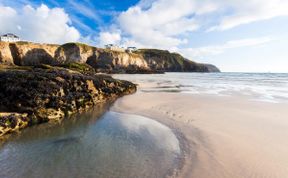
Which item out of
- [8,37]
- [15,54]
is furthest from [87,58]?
[8,37]

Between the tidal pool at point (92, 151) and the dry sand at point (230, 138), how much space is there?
0.81 metres

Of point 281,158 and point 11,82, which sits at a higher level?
point 11,82

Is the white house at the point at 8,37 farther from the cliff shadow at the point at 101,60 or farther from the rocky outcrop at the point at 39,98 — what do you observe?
the rocky outcrop at the point at 39,98

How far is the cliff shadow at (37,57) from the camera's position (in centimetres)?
7156

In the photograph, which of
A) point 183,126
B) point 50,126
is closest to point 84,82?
point 50,126

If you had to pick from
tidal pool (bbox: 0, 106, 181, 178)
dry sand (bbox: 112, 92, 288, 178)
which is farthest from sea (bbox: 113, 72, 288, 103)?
tidal pool (bbox: 0, 106, 181, 178)

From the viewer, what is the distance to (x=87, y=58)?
304 feet

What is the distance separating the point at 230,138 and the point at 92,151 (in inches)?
222

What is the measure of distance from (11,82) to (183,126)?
34.9 ft

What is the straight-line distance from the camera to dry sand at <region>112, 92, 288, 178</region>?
249 inches

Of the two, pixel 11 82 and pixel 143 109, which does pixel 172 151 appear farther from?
pixel 11 82

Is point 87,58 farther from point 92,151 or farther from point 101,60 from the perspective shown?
point 92,151

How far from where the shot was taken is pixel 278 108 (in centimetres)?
1546

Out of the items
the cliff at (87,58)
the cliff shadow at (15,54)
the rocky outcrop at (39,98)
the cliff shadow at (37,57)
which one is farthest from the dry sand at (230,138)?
the cliff shadow at (37,57)
